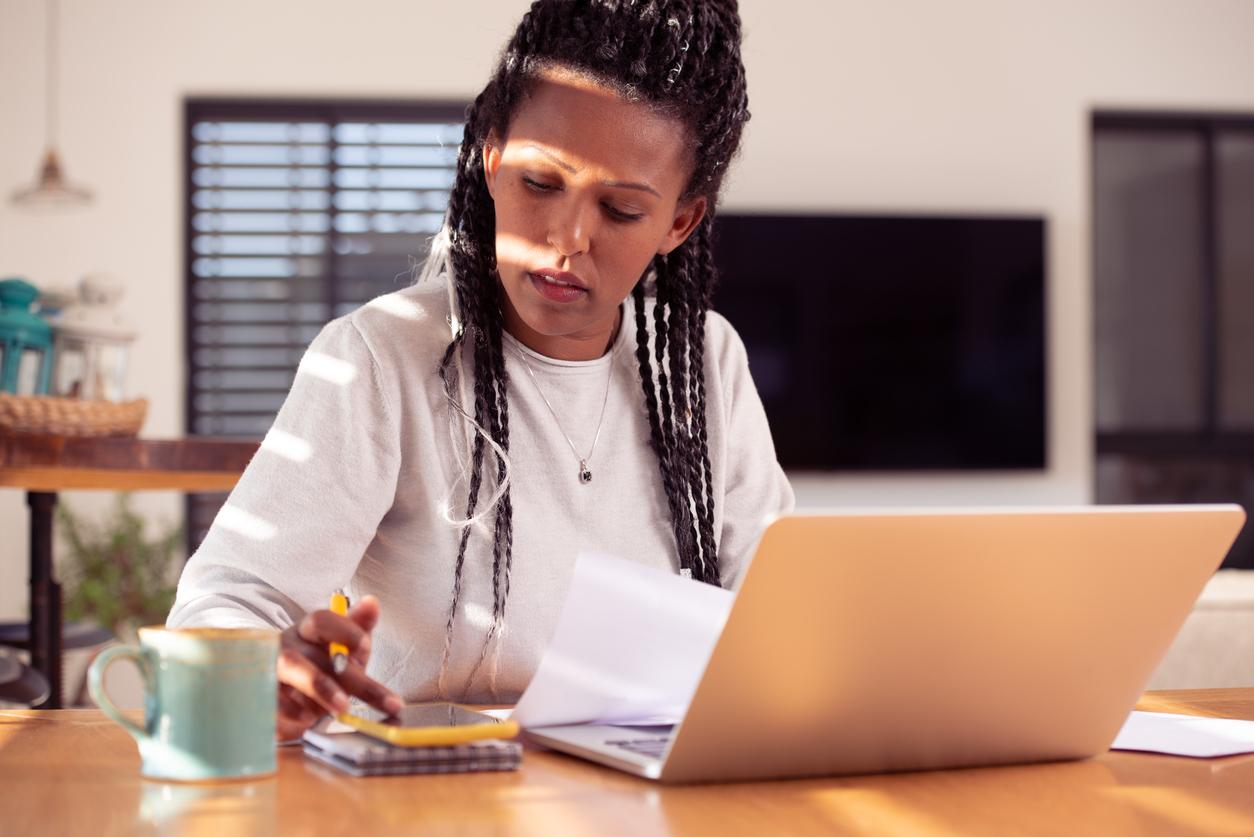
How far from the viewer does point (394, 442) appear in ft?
3.99

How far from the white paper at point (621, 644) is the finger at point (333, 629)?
11cm

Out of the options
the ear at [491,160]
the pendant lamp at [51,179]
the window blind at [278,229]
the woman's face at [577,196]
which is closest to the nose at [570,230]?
the woman's face at [577,196]

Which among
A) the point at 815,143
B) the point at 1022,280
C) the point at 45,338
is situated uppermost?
the point at 815,143

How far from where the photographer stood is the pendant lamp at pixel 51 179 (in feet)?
13.8

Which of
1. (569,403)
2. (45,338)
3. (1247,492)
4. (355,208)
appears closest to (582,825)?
(569,403)

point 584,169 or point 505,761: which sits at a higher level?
point 584,169

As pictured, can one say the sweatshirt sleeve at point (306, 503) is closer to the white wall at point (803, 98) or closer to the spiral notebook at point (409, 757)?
the spiral notebook at point (409, 757)

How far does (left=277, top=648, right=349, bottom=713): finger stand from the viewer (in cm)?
87

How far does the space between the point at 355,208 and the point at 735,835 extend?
4350mm

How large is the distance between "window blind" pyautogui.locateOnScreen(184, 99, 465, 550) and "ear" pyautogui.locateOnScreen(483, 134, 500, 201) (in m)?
3.48

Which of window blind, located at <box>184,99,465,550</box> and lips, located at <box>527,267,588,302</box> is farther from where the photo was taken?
window blind, located at <box>184,99,465,550</box>

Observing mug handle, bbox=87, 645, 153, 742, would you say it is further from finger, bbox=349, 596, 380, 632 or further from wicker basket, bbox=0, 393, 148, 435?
wicker basket, bbox=0, 393, 148, 435

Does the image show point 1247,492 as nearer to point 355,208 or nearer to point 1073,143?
point 1073,143

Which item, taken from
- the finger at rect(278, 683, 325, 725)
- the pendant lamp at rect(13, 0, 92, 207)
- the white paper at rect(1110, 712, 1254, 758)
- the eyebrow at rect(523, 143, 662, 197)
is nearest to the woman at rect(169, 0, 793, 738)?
the eyebrow at rect(523, 143, 662, 197)
